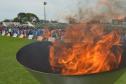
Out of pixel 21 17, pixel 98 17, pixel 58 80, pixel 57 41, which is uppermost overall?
pixel 98 17

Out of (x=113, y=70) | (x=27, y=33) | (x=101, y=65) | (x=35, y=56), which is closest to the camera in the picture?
(x=113, y=70)

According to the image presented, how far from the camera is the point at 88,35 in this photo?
632cm

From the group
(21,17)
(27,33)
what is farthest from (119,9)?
(21,17)

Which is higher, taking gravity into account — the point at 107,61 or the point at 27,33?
the point at 107,61

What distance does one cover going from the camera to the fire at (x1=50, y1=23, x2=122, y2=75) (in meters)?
6.11

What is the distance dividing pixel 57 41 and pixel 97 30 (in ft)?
2.70

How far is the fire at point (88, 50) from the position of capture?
611cm

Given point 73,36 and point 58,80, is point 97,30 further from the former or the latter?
point 58,80

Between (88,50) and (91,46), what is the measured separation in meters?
0.09

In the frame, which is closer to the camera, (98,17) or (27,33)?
(98,17)

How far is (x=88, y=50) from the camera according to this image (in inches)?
245

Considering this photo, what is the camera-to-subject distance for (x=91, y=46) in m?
6.24

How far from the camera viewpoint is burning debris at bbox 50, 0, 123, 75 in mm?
6137

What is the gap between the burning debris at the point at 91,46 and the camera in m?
6.14
